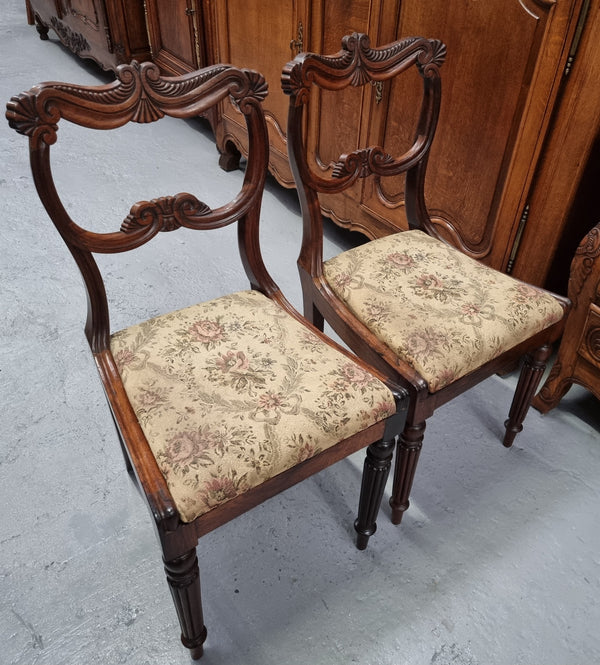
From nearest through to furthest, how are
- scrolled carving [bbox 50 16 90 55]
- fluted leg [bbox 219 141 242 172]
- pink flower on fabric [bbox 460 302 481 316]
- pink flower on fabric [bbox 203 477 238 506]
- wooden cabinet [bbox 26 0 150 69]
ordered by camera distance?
pink flower on fabric [bbox 203 477 238 506] → pink flower on fabric [bbox 460 302 481 316] → fluted leg [bbox 219 141 242 172] → wooden cabinet [bbox 26 0 150 69] → scrolled carving [bbox 50 16 90 55]

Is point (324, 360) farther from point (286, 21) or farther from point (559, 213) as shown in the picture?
point (286, 21)

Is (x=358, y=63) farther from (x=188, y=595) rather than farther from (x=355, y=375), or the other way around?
(x=188, y=595)

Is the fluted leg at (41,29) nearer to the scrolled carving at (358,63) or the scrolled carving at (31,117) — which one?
the scrolled carving at (358,63)

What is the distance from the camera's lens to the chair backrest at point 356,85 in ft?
3.60

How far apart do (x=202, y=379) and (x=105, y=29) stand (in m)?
2.89

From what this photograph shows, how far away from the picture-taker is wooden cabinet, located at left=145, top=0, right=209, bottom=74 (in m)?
2.51

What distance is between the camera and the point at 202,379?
100 centimetres

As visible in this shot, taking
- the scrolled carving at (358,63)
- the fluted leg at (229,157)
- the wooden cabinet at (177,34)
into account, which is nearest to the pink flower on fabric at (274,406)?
the scrolled carving at (358,63)

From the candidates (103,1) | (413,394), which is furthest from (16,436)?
(103,1)

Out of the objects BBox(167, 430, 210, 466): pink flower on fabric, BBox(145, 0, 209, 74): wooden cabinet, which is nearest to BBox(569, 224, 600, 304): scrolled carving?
BBox(167, 430, 210, 466): pink flower on fabric

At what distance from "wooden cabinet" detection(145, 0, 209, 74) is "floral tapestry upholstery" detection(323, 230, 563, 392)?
5.61ft

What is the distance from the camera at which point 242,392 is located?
98 centimetres

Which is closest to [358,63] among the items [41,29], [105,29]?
[105,29]

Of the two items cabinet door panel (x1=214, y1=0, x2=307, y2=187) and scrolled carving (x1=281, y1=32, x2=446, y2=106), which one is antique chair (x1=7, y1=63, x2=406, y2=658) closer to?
scrolled carving (x1=281, y1=32, x2=446, y2=106)
